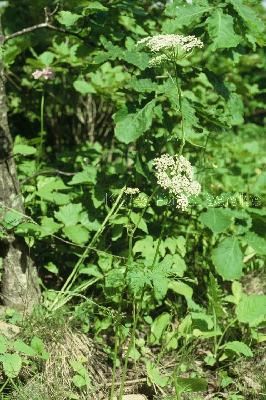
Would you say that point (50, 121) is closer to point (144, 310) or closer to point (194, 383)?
point (144, 310)

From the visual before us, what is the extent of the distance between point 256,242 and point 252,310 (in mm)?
344

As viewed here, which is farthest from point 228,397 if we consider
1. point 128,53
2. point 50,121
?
point 50,121

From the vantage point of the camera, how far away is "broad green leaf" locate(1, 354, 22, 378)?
202cm

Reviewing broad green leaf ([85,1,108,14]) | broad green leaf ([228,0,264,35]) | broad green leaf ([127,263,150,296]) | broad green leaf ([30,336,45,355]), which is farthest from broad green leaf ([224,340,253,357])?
broad green leaf ([85,1,108,14])

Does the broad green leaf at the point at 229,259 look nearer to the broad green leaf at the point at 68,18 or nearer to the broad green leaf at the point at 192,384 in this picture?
the broad green leaf at the point at 192,384

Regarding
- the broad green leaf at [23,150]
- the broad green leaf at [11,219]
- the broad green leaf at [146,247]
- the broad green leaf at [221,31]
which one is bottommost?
the broad green leaf at [146,247]

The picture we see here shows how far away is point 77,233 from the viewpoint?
102 inches

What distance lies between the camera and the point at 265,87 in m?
3.29

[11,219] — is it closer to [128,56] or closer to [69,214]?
[69,214]

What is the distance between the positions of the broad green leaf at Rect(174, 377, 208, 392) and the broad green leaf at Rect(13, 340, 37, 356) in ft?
2.09

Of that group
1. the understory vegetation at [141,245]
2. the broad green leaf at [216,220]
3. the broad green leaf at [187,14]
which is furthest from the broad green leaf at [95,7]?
the broad green leaf at [216,220]

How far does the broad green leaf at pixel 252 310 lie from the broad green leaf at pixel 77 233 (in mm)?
865

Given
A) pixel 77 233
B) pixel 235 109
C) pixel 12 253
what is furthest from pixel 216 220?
pixel 12 253

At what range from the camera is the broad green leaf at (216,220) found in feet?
8.39
